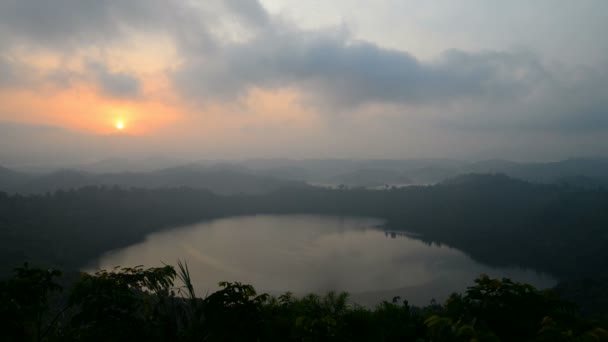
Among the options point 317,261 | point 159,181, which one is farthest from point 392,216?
point 159,181

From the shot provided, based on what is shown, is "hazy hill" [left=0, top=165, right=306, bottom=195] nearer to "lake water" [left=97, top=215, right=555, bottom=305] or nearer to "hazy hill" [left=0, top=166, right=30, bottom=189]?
"hazy hill" [left=0, top=166, right=30, bottom=189]

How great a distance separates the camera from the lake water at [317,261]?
4422 centimetres

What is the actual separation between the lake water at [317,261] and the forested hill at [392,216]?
24.5 feet

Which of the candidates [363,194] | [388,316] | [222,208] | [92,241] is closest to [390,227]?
[363,194]

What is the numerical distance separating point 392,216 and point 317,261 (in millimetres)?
57583

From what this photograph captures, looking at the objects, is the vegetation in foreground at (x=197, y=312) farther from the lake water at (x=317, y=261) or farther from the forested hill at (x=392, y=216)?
the forested hill at (x=392, y=216)

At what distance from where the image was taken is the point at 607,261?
63500mm

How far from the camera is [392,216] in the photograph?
355 ft

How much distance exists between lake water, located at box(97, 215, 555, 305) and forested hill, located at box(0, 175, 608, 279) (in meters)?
7.46

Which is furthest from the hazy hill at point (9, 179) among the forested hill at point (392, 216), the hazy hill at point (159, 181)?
the forested hill at point (392, 216)

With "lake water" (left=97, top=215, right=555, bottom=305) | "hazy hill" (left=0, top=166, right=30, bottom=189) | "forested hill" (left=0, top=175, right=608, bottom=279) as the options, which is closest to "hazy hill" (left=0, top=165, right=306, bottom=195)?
→ "hazy hill" (left=0, top=166, right=30, bottom=189)

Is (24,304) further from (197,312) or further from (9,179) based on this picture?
(9,179)

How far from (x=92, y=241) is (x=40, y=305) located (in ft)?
260

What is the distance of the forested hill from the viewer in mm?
64688
